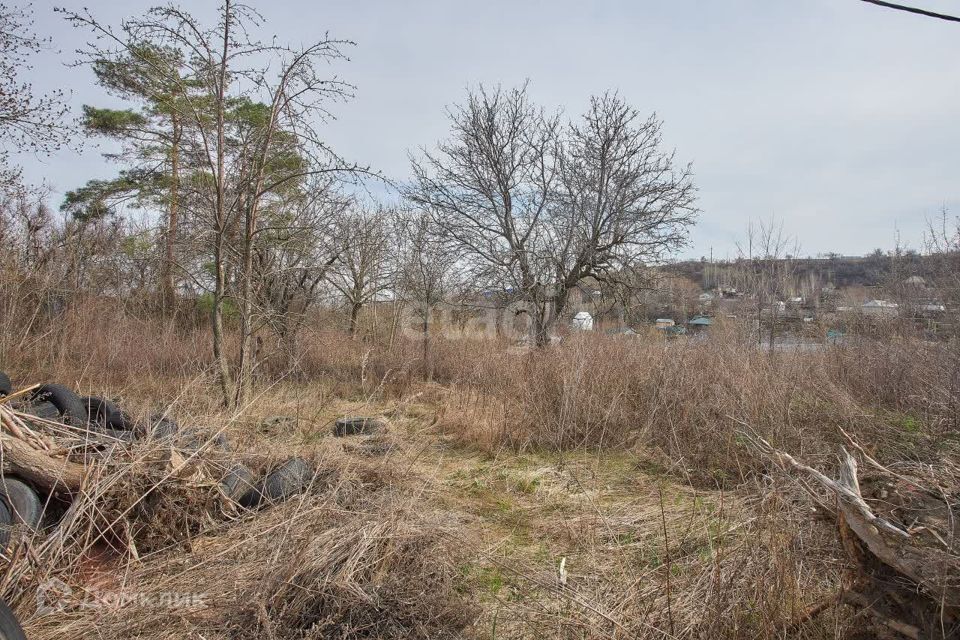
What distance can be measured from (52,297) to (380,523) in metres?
10.5

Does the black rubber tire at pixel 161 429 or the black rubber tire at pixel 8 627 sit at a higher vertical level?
the black rubber tire at pixel 161 429

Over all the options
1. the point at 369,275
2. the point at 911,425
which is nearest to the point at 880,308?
the point at 911,425

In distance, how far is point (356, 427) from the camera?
6875 mm

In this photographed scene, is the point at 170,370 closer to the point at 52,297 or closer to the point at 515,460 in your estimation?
the point at 52,297

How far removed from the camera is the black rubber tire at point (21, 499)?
3041 mm

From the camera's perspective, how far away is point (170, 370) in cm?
876

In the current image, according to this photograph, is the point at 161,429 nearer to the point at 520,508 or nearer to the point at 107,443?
the point at 107,443

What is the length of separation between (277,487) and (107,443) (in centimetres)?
120

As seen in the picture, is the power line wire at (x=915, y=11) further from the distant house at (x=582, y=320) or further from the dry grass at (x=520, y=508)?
the distant house at (x=582, y=320)

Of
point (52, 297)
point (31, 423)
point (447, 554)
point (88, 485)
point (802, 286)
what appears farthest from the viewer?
point (802, 286)

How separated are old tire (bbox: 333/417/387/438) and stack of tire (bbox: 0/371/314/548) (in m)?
2.46

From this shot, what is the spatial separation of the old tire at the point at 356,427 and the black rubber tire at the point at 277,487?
257cm

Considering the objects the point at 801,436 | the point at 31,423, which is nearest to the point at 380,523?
the point at 31,423

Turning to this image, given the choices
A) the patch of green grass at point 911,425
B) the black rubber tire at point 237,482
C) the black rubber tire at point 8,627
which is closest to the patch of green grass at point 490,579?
the black rubber tire at point 237,482
